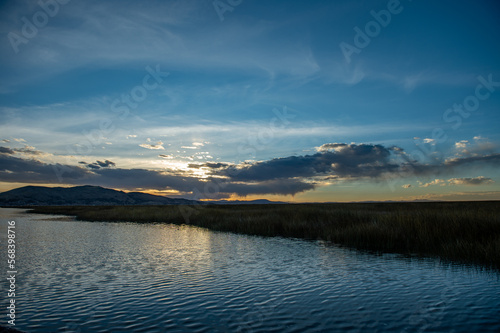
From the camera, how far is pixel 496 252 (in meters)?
13.6

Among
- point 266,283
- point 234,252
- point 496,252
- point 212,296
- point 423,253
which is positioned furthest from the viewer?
point 234,252

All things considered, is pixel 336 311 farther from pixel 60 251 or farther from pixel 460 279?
pixel 60 251

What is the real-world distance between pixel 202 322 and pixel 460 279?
9.32m

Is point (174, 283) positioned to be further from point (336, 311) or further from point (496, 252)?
point (496, 252)

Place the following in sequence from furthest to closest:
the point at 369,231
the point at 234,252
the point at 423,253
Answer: the point at 369,231 < the point at 234,252 < the point at 423,253

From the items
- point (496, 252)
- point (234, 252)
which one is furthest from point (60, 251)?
point (496, 252)

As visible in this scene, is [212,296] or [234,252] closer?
[212,296]

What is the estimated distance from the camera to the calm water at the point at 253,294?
7.53 m

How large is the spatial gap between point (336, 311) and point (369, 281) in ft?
11.6

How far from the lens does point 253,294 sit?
32.4 ft

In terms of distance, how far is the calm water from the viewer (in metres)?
7.53

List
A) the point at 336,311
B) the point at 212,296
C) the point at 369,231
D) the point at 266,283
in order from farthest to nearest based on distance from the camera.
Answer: the point at 369,231 < the point at 266,283 < the point at 212,296 < the point at 336,311

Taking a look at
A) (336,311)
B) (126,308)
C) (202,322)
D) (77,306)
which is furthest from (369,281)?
(77,306)

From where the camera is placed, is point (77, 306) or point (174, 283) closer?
point (77, 306)
